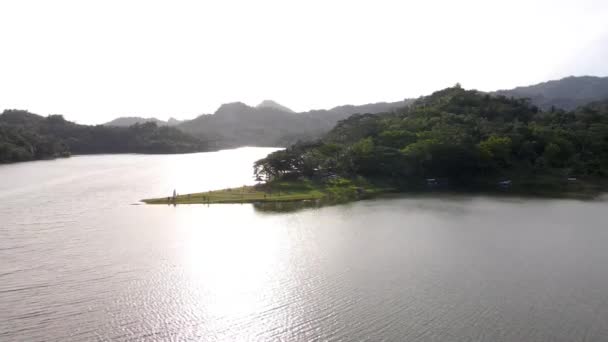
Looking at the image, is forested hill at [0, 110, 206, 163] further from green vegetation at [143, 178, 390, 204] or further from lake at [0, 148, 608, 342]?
lake at [0, 148, 608, 342]

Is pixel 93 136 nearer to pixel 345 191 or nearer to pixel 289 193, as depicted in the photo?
pixel 289 193

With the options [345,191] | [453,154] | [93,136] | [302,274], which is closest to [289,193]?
[345,191]

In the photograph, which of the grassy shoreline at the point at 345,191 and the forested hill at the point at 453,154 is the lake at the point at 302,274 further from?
the forested hill at the point at 453,154

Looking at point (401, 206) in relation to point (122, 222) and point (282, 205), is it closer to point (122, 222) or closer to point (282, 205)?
point (282, 205)

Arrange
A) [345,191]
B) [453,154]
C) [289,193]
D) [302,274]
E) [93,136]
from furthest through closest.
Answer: [93,136], [453,154], [345,191], [289,193], [302,274]

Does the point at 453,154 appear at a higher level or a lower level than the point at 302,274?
higher

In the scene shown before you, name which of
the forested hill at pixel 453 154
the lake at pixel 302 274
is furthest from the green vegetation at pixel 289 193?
the lake at pixel 302 274

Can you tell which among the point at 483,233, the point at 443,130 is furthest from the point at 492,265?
the point at 443,130
